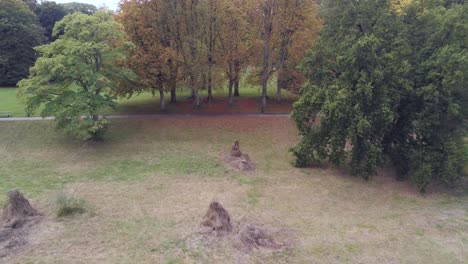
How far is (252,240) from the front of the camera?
49.4 ft

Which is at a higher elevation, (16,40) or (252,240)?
(16,40)

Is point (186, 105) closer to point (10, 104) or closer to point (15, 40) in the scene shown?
point (10, 104)

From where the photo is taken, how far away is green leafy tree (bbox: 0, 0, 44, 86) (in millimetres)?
47375

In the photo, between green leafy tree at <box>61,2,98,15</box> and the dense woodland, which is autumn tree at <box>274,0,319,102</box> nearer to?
the dense woodland

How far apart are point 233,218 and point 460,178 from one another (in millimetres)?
15608

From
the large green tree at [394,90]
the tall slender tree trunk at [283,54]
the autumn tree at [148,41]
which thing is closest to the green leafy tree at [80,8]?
the autumn tree at [148,41]

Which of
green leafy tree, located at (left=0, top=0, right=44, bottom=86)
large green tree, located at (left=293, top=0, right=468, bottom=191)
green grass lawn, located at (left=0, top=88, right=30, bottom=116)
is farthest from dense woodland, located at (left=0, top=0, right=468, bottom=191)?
green leafy tree, located at (left=0, top=0, right=44, bottom=86)

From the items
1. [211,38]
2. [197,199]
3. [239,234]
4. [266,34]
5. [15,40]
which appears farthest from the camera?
[15,40]

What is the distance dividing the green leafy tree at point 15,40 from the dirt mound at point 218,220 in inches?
1647

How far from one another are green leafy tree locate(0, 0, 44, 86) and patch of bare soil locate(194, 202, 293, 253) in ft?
138

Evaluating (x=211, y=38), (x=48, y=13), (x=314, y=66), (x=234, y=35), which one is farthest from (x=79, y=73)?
(x=48, y=13)

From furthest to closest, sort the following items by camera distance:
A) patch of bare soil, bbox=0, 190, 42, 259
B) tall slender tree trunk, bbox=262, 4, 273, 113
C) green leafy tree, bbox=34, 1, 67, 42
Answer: green leafy tree, bbox=34, 1, 67, 42 < tall slender tree trunk, bbox=262, 4, 273, 113 < patch of bare soil, bbox=0, 190, 42, 259

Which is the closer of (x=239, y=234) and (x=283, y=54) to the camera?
(x=239, y=234)

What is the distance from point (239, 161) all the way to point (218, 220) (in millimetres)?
9236
